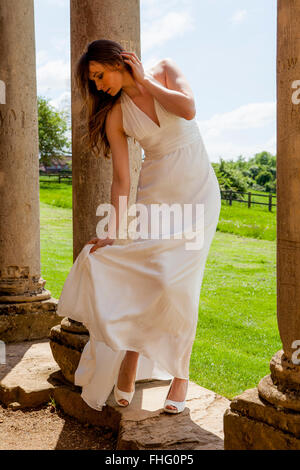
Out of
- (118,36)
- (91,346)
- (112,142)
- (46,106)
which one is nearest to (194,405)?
(91,346)

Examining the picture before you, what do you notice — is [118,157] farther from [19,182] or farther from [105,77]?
[19,182]

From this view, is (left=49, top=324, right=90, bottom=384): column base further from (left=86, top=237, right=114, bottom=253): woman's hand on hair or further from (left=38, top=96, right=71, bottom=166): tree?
(left=38, top=96, right=71, bottom=166): tree

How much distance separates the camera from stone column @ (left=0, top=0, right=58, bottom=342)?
641 centimetres

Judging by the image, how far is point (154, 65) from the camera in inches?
156

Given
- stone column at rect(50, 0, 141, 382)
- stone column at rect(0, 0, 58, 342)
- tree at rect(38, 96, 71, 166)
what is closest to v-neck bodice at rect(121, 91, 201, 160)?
stone column at rect(50, 0, 141, 382)

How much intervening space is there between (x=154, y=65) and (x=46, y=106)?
45.2 metres

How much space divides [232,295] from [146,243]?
316 inches

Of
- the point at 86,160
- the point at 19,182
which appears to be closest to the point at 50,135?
the point at 19,182

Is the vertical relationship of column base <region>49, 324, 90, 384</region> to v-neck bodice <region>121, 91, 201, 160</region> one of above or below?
below

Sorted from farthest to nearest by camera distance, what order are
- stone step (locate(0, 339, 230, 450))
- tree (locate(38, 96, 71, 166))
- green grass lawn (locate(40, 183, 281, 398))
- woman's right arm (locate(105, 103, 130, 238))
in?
tree (locate(38, 96, 71, 166)) → green grass lawn (locate(40, 183, 281, 398)) → woman's right arm (locate(105, 103, 130, 238)) → stone step (locate(0, 339, 230, 450))

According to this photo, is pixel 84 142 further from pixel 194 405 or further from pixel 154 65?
pixel 194 405

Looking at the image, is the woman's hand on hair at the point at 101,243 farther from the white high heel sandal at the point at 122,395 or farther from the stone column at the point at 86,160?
the white high heel sandal at the point at 122,395

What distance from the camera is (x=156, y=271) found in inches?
144

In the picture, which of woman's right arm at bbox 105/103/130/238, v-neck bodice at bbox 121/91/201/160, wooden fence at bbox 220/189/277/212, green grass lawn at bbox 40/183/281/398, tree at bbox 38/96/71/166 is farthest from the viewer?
tree at bbox 38/96/71/166
